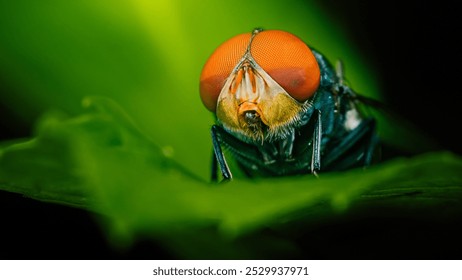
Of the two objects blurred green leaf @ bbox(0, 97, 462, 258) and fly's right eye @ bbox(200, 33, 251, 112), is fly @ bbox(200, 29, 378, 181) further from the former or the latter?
blurred green leaf @ bbox(0, 97, 462, 258)

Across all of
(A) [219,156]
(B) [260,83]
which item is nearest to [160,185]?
(B) [260,83]

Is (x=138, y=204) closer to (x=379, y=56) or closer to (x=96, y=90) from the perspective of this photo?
(x=96, y=90)

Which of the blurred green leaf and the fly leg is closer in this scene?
the blurred green leaf

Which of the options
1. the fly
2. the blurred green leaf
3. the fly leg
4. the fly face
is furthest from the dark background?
the blurred green leaf

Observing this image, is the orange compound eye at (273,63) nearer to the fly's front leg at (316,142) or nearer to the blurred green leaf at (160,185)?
the fly's front leg at (316,142)

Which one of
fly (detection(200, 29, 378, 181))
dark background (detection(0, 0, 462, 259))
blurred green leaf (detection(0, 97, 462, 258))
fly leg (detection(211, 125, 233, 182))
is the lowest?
blurred green leaf (detection(0, 97, 462, 258))

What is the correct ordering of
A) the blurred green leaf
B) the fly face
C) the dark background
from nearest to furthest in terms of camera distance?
the blurred green leaf < the fly face < the dark background

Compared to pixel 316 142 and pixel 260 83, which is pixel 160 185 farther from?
pixel 316 142
